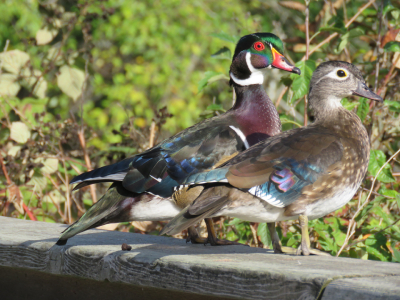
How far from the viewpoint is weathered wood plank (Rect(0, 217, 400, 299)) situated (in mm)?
1570

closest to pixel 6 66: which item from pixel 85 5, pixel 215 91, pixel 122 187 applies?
pixel 85 5

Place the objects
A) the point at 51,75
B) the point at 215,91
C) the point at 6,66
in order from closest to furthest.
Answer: the point at 6,66, the point at 51,75, the point at 215,91

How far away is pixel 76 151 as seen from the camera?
13.4ft

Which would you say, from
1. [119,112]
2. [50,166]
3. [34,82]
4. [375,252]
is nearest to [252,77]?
[375,252]

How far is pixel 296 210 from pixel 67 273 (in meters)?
0.91

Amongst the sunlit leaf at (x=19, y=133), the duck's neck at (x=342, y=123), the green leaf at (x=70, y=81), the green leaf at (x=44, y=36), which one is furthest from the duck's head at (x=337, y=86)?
the green leaf at (x=44, y=36)

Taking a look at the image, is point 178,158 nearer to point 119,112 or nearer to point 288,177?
point 288,177

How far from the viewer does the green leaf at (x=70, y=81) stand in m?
4.52

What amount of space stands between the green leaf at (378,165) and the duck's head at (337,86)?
0.36 metres

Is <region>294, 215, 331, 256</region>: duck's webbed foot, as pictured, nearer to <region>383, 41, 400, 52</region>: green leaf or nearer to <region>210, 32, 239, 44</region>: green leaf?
<region>383, 41, 400, 52</region>: green leaf

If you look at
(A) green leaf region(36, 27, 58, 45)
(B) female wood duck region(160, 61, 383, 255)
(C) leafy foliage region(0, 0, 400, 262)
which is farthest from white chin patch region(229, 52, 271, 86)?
(A) green leaf region(36, 27, 58, 45)

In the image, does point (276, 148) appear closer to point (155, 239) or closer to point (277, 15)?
point (155, 239)

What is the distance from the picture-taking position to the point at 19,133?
4.00 metres

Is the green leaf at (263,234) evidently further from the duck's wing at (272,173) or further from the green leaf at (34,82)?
the green leaf at (34,82)
